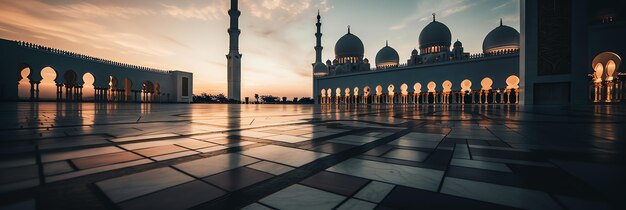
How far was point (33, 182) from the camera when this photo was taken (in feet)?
4.39

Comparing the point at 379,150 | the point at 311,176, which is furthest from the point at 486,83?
the point at 311,176

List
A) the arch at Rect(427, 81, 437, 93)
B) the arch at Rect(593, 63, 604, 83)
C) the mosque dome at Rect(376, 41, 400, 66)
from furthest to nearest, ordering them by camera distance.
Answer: the mosque dome at Rect(376, 41, 400, 66)
the arch at Rect(427, 81, 437, 93)
the arch at Rect(593, 63, 604, 83)

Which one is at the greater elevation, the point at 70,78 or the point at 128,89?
the point at 70,78

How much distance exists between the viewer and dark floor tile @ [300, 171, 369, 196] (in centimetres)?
128

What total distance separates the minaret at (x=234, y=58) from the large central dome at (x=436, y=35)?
35983 millimetres

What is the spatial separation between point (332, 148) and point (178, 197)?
1.57 meters

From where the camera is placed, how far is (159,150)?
230 cm

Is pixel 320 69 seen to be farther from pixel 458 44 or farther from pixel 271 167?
pixel 271 167

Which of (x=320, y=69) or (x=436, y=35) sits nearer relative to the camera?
(x=436, y=35)

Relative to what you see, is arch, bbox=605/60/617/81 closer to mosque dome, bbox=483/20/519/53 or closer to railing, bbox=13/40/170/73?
mosque dome, bbox=483/20/519/53

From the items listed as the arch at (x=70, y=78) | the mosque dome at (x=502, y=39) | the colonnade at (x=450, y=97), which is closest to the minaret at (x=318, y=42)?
the colonnade at (x=450, y=97)

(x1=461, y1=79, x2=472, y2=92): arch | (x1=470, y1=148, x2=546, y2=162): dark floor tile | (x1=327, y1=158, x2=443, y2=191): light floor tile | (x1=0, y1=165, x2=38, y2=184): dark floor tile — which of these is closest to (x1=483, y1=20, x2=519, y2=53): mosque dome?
(x1=461, y1=79, x2=472, y2=92): arch

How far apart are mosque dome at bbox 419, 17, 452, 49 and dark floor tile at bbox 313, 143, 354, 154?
46932 mm

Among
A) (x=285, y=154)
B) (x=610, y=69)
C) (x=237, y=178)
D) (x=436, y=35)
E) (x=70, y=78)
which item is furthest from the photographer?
(x=436, y=35)
